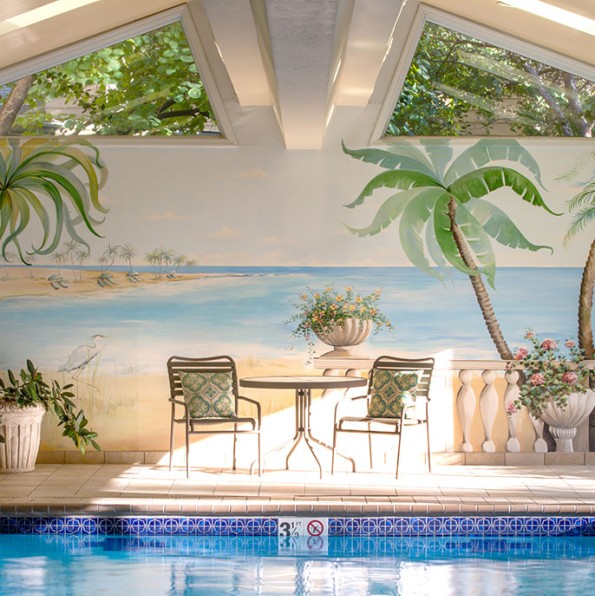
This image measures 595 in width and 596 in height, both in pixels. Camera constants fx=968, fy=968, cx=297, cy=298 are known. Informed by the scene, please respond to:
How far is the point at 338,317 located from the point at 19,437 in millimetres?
2906

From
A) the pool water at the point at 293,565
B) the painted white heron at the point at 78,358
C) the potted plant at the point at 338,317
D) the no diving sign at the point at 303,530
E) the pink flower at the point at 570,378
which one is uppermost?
the potted plant at the point at 338,317

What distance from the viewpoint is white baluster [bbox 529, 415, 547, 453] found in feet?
28.1

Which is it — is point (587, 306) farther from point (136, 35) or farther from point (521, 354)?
point (136, 35)

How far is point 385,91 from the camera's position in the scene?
321 inches

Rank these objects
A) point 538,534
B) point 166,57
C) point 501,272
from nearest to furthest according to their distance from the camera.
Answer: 1. point 538,534
2. point 166,57
3. point 501,272

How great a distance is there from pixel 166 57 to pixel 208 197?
1.26 metres

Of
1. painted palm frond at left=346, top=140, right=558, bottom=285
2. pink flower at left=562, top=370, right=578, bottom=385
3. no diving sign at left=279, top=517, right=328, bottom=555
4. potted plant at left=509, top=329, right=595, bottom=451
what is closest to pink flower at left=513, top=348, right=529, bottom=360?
potted plant at left=509, top=329, right=595, bottom=451

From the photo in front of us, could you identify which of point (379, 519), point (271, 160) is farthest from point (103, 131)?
point (379, 519)

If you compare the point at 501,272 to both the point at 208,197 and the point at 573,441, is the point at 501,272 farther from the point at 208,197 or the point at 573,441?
the point at 208,197

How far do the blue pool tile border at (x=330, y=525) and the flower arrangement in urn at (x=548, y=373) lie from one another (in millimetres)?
1992

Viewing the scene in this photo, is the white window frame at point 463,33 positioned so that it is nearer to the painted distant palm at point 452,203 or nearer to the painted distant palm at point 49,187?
the painted distant palm at point 452,203

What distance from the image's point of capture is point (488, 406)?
335 inches

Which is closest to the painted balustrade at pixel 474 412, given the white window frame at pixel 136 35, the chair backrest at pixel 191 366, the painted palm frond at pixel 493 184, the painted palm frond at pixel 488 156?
the chair backrest at pixel 191 366

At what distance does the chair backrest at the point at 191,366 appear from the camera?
8.05m
